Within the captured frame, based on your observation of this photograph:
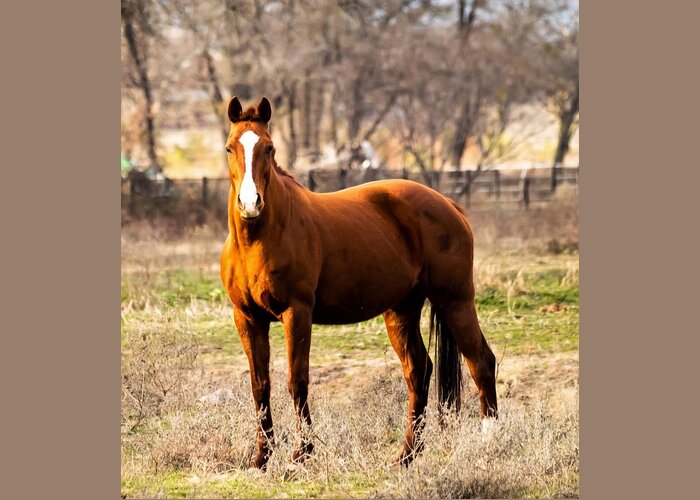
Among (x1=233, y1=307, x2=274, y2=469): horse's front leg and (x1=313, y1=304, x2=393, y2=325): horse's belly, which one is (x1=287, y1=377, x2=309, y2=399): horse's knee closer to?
(x1=233, y1=307, x2=274, y2=469): horse's front leg

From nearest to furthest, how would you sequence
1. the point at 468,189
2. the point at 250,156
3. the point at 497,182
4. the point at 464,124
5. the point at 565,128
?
the point at 250,156 → the point at 468,189 → the point at 497,182 → the point at 464,124 → the point at 565,128

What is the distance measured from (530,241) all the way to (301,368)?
10.4 meters

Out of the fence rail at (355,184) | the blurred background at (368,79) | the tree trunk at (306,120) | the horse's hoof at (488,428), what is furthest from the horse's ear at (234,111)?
the tree trunk at (306,120)

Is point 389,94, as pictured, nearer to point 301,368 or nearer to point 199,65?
point 199,65

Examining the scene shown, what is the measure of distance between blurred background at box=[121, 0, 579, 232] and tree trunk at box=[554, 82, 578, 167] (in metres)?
0.04

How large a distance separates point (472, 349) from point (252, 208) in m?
2.52

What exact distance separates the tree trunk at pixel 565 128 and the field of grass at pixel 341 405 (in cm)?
1383

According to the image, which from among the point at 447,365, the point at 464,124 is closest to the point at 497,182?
the point at 464,124

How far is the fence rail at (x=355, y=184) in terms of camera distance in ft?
62.6

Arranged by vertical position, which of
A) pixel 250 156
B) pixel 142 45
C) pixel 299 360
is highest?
pixel 142 45

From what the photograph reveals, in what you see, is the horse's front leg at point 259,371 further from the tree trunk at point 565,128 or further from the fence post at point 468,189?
the tree trunk at point 565,128

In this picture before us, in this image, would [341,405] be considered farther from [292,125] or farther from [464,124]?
[464,124]

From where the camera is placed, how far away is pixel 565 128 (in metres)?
27.9

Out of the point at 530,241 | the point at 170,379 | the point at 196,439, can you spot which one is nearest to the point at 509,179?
the point at 530,241
